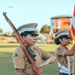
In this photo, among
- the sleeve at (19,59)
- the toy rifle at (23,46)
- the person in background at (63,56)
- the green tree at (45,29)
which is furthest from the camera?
the green tree at (45,29)

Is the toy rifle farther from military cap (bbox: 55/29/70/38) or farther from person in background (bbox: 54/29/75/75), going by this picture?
military cap (bbox: 55/29/70/38)

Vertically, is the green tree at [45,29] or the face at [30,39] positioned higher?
the face at [30,39]

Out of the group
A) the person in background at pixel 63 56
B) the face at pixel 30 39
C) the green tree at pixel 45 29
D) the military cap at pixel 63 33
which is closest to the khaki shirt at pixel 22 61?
the face at pixel 30 39

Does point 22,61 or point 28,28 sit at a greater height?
point 28,28

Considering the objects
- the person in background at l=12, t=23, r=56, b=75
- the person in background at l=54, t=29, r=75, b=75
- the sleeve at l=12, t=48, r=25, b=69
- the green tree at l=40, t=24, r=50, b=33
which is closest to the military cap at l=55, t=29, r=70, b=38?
the person in background at l=54, t=29, r=75, b=75

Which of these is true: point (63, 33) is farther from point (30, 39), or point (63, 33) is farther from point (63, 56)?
point (30, 39)

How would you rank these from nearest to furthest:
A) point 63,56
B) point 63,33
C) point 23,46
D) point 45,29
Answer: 1. point 23,46
2. point 63,56
3. point 63,33
4. point 45,29

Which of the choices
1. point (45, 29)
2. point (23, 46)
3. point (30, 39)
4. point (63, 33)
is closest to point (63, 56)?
point (63, 33)

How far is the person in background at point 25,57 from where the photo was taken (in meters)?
3.50

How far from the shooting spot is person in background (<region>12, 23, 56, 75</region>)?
3496 mm

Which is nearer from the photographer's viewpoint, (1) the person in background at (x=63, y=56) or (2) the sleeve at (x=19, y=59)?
(2) the sleeve at (x=19, y=59)

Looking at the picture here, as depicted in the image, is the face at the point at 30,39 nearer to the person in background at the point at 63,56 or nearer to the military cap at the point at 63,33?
the person in background at the point at 63,56

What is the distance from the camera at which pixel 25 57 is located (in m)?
3.51

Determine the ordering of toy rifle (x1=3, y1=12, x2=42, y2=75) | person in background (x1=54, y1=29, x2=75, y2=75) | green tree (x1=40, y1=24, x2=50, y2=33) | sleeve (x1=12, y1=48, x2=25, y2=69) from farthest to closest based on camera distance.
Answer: green tree (x1=40, y1=24, x2=50, y2=33)
person in background (x1=54, y1=29, x2=75, y2=75)
sleeve (x1=12, y1=48, x2=25, y2=69)
toy rifle (x1=3, y1=12, x2=42, y2=75)
